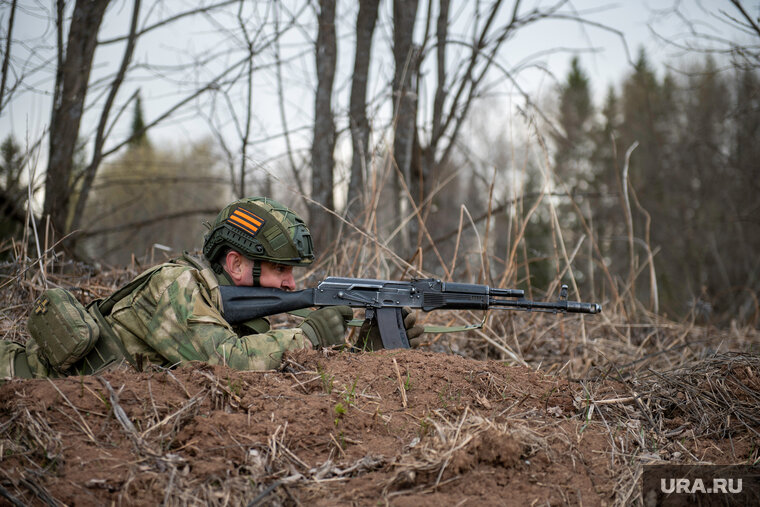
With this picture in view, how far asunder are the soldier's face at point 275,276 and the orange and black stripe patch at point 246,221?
0.25m

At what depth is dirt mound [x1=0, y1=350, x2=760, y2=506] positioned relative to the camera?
6.97 ft

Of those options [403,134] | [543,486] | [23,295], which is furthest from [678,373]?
[23,295]

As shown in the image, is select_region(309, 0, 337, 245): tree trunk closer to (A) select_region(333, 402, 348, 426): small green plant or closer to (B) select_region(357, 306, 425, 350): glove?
(B) select_region(357, 306, 425, 350): glove

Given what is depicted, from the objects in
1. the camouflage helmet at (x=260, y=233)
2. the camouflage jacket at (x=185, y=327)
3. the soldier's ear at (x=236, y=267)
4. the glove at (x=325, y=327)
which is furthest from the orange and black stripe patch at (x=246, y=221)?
the glove at (x=325, y=327)

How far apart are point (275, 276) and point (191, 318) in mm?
627

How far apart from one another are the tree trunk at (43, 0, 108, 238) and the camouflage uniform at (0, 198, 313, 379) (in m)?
3.62

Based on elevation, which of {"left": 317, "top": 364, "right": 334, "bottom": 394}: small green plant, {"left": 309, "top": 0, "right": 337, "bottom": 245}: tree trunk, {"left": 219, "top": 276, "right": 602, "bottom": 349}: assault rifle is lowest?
{"left": 317, "top": 364, "right": 334, "bottom": 394}: small green plant

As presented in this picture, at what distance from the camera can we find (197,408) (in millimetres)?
2471

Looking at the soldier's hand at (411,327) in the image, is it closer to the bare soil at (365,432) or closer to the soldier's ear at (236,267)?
the bare soil at (365,432)

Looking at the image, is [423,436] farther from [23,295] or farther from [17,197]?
[17,197]

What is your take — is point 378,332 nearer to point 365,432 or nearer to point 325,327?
point 325,327

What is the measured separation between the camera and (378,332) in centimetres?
380

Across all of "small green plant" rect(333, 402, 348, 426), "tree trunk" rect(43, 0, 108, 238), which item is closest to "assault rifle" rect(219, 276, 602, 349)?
"small green plant" rect(333, 402, 348, 426)

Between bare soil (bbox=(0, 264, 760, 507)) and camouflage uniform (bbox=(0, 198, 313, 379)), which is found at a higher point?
camouflage uniform (bbox=(0, 198, 313, 379))
